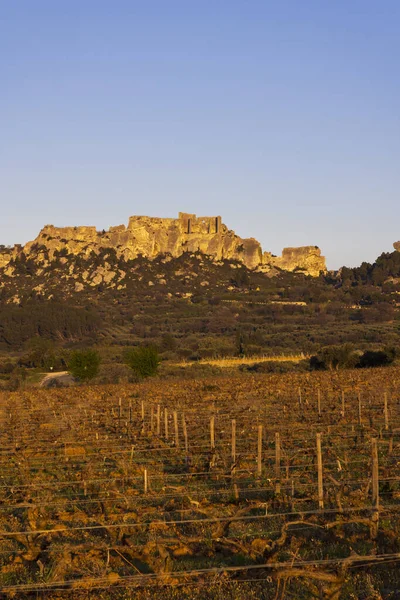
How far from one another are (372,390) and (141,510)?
17.9 metres

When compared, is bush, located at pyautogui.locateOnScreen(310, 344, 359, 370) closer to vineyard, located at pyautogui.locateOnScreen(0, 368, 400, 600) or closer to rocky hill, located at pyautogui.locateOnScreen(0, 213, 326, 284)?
vineyard, located at pyautogui.locateOnScreen(0, 368, 400, 600)

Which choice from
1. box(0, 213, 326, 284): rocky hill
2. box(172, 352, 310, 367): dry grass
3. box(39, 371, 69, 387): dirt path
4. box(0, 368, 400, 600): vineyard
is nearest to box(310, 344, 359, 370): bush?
box(172, 352, 310, 367): dry grass

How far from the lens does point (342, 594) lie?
21.8 feet

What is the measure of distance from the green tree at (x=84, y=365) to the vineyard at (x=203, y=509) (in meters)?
Result: 20.7

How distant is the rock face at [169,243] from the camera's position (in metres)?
106

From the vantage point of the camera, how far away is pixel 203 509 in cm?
949

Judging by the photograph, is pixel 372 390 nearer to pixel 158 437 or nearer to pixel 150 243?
pixel 158 437

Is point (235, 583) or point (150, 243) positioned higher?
point (150, 243)

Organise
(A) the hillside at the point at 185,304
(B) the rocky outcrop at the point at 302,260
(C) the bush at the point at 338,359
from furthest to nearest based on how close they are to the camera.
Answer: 1. (B) the rocky outcrop at the point at 302,260
2. (A) the hillside at the point at 185,304
3. (C) the bush at the point at 338,359

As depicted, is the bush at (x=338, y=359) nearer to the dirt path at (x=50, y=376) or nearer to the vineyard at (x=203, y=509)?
the dirt path at (x=50, y=376)

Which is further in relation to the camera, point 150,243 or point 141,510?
point 150,243

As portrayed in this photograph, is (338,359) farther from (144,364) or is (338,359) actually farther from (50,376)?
(50,376)

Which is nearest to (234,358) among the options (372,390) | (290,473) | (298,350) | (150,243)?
(298,350)

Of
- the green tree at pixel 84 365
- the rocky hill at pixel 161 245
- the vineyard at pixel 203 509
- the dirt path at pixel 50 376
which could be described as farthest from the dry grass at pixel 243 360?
the rocky hill at pixel 161 245
